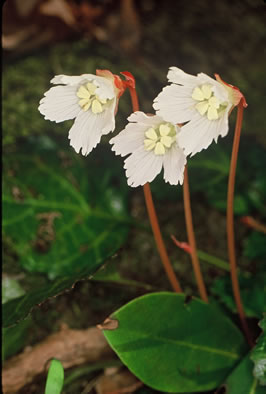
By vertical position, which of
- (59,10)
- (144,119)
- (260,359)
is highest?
(59,10)

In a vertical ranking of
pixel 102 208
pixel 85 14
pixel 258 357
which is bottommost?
pixel 258 357

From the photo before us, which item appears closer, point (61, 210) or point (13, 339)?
point (13, 339)

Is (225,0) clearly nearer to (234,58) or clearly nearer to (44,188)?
(234,58)

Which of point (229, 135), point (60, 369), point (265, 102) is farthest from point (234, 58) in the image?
point (60, 369)

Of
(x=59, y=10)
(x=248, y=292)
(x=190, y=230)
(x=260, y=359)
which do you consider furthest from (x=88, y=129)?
(x=59, y=10)

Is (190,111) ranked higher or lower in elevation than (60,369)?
higher

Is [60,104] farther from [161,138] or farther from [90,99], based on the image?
[161,138]
